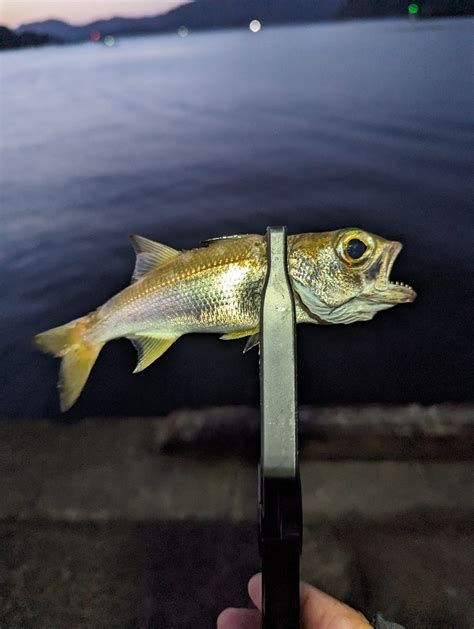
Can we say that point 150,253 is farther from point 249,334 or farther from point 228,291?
point 249,334

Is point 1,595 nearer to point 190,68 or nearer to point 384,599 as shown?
point 384,599

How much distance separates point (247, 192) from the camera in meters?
11.6

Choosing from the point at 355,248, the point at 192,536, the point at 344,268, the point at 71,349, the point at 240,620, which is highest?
the point at 355,248

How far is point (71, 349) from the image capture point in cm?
362

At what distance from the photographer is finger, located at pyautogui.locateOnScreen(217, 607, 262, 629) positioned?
216cm

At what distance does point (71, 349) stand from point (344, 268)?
223 centimetres

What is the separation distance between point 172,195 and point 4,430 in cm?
800

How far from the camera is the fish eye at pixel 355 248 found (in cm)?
271

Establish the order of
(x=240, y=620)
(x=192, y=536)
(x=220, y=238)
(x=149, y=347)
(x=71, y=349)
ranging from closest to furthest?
1. (x=240, y=620)
2. (x=220, y=238)
3. (x=149, y=347)
4. (x=71, y=349)
5. (x=192, y=536)

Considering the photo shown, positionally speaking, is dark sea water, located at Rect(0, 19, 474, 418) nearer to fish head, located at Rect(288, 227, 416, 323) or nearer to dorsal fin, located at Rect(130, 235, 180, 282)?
dorsal fin, located at Rect(130, 235, 180, 282)

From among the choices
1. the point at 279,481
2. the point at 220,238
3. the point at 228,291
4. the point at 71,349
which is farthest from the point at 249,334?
the point at 71,349

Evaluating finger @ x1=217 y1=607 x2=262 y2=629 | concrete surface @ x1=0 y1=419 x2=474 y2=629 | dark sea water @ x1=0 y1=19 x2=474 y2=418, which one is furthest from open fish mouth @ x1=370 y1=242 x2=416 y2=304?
dark sea water @ x1=0 y1=19 x2=474 y2=418

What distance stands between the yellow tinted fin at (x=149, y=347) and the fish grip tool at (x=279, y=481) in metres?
1.74

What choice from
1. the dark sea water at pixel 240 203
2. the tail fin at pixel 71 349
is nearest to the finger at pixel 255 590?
the tail fin at pixel 71 349
